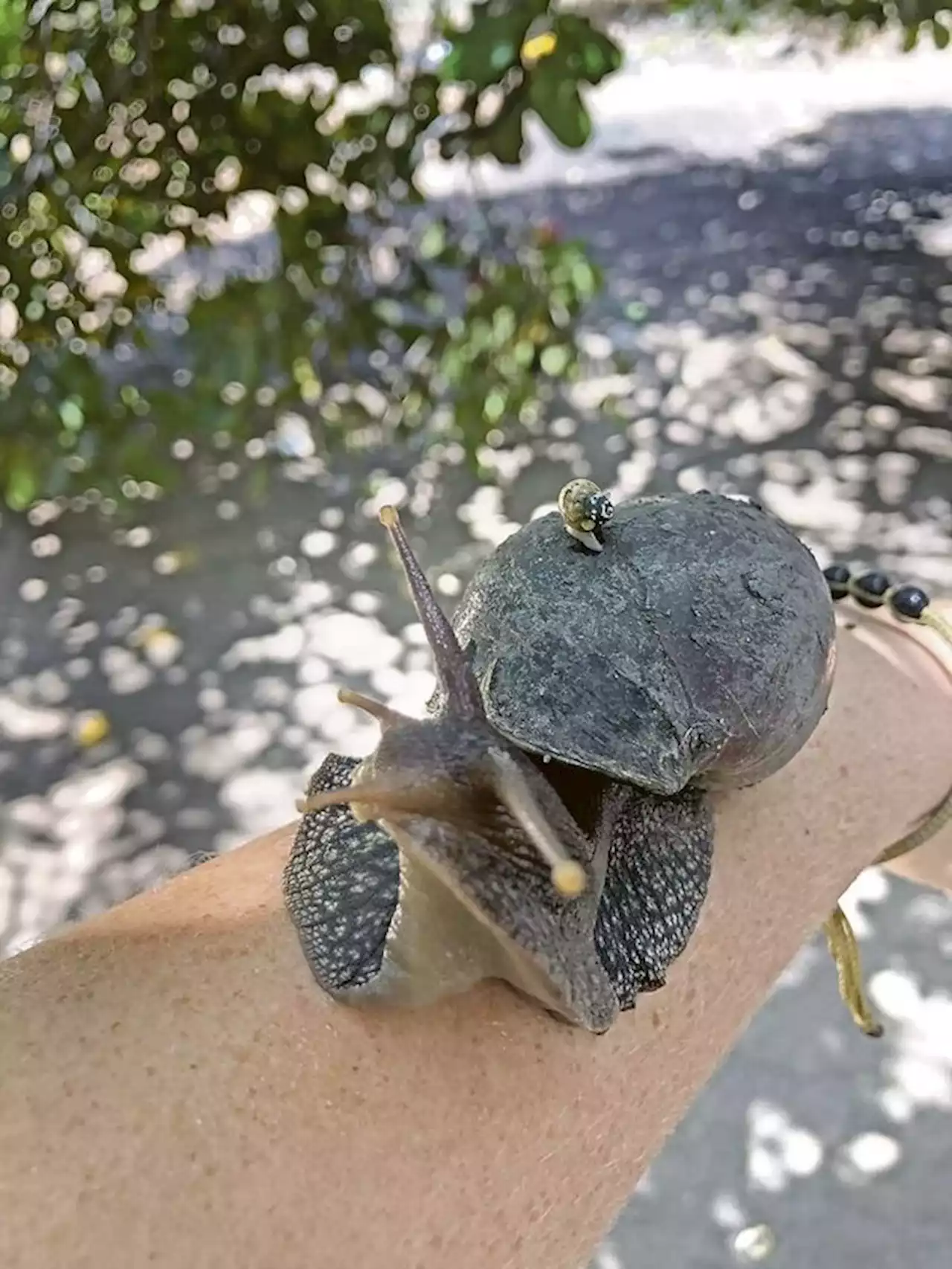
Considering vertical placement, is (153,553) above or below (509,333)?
below

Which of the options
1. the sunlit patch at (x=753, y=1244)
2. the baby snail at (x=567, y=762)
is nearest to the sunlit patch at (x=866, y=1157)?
the sunlit patch at (x=753, y=1244)

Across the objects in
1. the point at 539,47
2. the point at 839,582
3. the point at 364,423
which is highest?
the point at 539,47

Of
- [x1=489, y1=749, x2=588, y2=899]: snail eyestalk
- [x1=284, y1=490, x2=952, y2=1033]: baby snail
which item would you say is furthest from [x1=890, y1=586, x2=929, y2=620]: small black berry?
[x1=489, y1=749, x2=588, y2=899]: snail eyestalk

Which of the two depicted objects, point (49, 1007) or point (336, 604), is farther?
point (336, 604)

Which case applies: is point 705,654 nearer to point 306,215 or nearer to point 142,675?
point 306,215

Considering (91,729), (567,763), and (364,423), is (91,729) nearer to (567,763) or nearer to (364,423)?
(364,423)

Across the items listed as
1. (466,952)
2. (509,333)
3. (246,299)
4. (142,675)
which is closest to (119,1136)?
(466,952)

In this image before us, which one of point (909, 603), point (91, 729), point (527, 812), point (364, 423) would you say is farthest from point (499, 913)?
point (91, 729)
